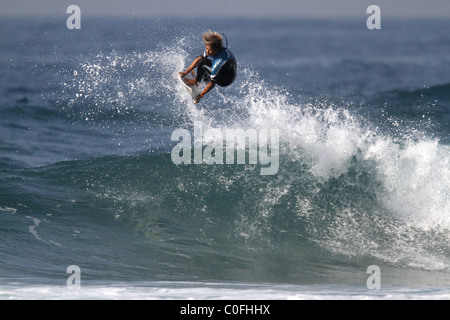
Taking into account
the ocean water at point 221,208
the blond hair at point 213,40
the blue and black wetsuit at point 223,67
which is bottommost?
the ocean water at point 221,208

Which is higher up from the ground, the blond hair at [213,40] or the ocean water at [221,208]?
the blond hair at [213,40]

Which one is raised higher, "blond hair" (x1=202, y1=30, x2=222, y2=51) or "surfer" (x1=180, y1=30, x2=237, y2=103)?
"blond hair" (x1=202, y1=30, x2=222, y2=51)

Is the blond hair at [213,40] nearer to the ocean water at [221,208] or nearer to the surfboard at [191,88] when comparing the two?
the surfboard at [191,88]

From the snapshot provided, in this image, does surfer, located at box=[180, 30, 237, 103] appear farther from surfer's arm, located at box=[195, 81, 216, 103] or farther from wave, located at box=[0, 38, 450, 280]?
wave, located at box=[0, 38, 450, 280]

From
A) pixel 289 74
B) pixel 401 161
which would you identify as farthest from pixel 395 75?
pixel 401 161

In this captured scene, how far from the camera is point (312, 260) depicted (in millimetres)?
9516

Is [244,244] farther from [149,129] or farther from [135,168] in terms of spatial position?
[149,129]

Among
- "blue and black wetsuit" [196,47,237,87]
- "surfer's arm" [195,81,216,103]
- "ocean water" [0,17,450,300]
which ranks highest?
"blue and black wetsuit" [196,47,237,87]

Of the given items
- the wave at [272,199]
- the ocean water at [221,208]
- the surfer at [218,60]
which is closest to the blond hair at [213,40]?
the surfer at [218,60]

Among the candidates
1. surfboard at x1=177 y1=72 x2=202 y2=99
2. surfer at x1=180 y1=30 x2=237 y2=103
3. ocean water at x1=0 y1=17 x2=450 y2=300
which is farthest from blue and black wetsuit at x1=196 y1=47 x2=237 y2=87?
ocean water at x1=0 y1=17 x2=450 y2=300

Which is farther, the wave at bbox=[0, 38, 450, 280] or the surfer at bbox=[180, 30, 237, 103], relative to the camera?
the surfer at bbox=[180, 30, 237, 103]

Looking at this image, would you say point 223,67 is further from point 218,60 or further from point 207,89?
point 207,89

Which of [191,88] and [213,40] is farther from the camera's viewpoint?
[191,88]

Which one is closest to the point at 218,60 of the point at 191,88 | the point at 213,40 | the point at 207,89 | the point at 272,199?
the point at 213,40
